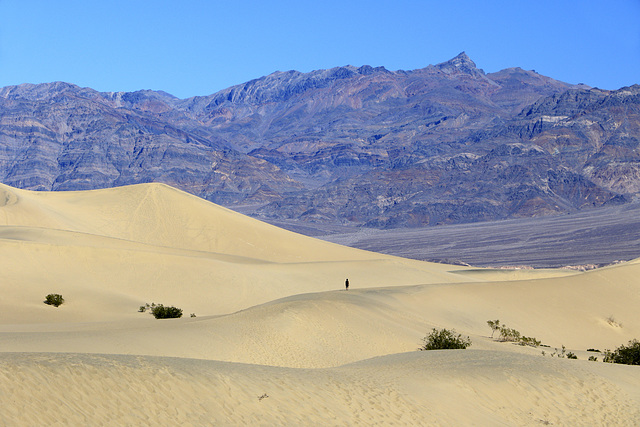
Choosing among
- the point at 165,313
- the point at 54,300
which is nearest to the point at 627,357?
the point at 165,313

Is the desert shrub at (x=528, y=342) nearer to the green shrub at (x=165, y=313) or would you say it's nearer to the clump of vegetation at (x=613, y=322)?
the clump of vegetation at (x=613, y=322)

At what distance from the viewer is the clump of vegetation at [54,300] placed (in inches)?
1033

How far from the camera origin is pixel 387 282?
4625 centimetres

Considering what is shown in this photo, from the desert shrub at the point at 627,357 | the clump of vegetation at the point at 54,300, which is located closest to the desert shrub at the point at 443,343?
the desert shrub at the point at 627,357

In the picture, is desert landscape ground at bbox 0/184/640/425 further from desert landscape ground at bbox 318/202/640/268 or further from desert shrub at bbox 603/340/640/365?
desert landscape ground at bbox 318/202/640/268

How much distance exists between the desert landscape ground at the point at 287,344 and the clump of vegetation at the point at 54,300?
0.40m

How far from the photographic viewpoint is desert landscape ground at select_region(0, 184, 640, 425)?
1005cm

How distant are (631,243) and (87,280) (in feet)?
466

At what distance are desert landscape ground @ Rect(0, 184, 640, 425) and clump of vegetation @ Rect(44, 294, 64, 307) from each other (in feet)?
1.31

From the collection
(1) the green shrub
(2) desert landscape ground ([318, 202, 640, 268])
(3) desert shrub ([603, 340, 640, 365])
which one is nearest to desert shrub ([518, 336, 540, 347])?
(3) desert shrub ([603, 340, 640, 365])

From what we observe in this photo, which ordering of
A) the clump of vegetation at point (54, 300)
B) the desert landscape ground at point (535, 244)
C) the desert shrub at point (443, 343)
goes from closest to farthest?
the desert shrub at point (443, 343) → the clump of vegetation at point (54, 300) → the desert landscape ground at point (535, 244)

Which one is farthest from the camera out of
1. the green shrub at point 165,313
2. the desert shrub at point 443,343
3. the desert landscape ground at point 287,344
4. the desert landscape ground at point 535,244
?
the desert landscape ground at point 535,244

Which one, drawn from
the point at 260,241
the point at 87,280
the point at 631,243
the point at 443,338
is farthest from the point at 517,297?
the point at 631,243

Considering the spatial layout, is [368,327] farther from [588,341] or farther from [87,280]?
[87,280]
